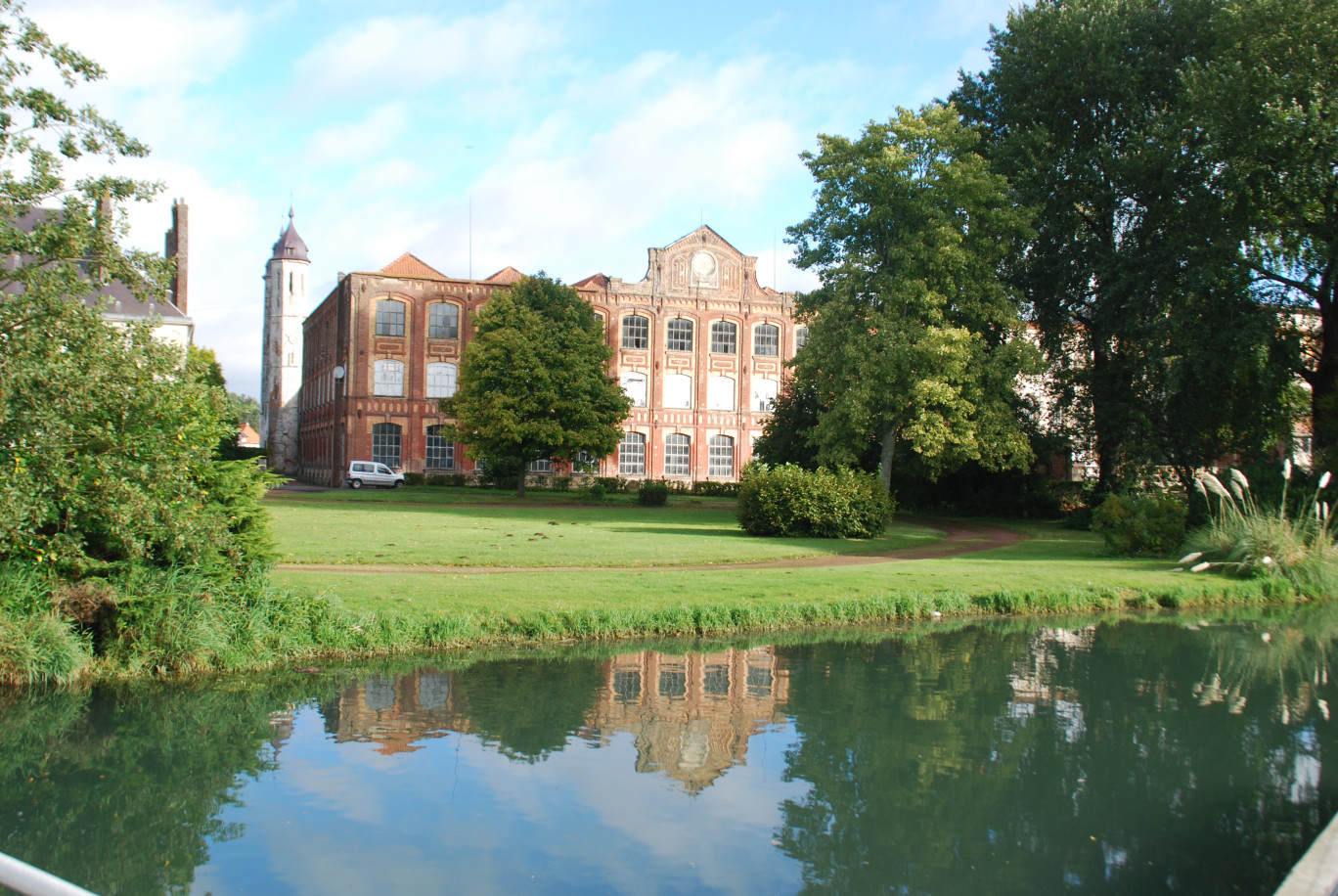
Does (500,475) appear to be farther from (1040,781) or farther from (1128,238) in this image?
(1040,781)

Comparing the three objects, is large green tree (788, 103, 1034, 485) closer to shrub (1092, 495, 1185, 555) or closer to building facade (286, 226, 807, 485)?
shrub (1092, 495, 1185, 555)

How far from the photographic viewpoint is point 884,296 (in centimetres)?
2861

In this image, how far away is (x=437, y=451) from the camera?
4984 cm

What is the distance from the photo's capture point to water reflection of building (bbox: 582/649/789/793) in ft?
23.9

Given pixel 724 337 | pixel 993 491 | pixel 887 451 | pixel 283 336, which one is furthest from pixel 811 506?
pixel 283 336

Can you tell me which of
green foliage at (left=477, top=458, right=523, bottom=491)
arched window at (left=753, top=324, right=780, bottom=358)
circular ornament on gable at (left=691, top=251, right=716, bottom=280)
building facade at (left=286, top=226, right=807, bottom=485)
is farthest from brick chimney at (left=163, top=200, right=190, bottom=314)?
arched window at (left=753, top=324, right=780, bottom=358)

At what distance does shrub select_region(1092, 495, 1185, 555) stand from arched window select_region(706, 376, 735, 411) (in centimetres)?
3299

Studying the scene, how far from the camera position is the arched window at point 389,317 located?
49094 mm

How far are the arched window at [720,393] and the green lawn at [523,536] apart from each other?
57.8 feet

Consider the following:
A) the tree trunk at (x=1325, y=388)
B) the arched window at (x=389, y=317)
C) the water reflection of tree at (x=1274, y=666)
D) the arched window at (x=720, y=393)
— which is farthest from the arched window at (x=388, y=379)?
the water reflection of tree at (x=1274, y=666)

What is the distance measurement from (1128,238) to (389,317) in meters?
34.3

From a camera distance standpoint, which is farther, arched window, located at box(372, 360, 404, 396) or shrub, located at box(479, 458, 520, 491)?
arched window, located at box(372, 360, 404, 396)

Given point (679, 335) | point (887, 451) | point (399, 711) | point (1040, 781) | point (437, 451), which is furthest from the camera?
point (679, 335)

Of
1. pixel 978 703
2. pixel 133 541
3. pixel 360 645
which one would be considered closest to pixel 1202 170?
pixel 978 703
